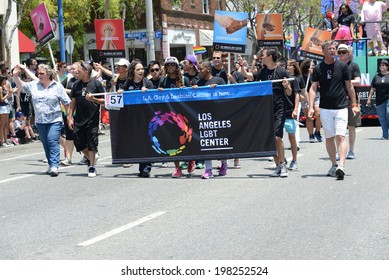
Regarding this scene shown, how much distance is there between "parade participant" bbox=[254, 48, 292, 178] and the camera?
13039mm

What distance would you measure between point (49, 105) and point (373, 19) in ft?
45.4

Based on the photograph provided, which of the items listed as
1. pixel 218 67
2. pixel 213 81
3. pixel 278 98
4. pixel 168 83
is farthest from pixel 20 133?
pixel 278 98

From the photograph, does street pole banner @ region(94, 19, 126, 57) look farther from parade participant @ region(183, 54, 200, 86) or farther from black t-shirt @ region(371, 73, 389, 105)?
parade participant @ region(183, 54, 200, 86)

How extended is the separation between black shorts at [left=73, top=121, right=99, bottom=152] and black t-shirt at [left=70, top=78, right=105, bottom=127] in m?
0.07

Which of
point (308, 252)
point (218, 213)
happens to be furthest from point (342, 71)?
point (308, 252)

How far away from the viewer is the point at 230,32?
17.5m

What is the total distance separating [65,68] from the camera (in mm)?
18344

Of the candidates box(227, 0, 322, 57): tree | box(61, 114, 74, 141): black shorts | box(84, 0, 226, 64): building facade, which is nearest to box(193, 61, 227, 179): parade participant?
box(61, 114, 74, 141): black shorts

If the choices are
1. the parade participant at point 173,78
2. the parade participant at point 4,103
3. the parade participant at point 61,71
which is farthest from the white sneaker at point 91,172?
the parade participant at point 4,103

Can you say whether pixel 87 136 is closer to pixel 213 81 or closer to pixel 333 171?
pixel 213 81

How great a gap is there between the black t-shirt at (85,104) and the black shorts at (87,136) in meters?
0.07

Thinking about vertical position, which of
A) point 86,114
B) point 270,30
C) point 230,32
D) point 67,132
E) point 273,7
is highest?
point 273,7
